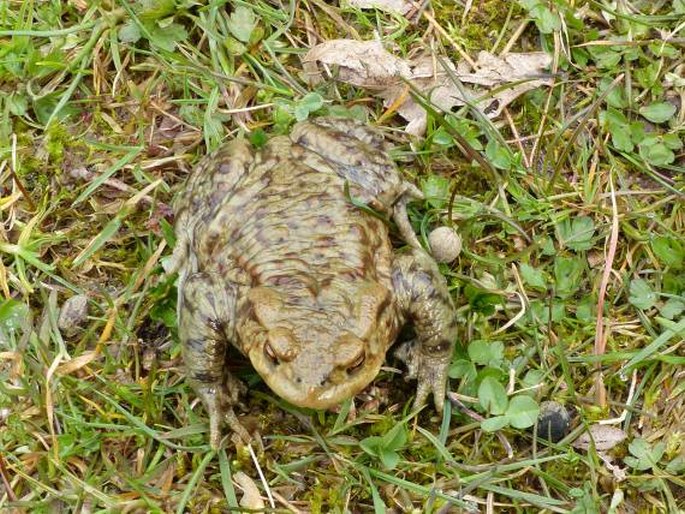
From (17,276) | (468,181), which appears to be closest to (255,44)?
(468,181)

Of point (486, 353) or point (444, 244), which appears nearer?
point (486, 353)

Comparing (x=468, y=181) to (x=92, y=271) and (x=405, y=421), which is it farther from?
(x=92, y=271)

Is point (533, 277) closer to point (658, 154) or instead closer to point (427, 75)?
point (658, 154)

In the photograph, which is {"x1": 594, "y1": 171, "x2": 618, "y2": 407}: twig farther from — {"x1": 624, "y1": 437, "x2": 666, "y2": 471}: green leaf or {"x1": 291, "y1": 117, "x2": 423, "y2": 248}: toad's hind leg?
{"x1": 291, "y1": 117, "x2": 423, "y2": 248}: toad's hind leg

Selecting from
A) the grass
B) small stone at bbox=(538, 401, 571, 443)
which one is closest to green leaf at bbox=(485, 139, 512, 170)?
the grass

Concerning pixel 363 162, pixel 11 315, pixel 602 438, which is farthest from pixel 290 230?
pixel 602 438

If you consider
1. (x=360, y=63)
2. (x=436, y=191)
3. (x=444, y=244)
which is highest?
(x=360, y=63)

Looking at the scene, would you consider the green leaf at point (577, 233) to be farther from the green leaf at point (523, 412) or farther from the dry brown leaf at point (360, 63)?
the dry brown leaf at point (360, 63)
